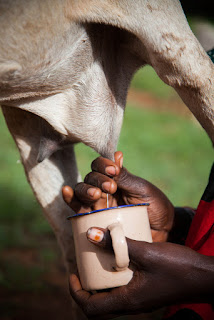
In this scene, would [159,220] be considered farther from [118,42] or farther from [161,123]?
[161,123]

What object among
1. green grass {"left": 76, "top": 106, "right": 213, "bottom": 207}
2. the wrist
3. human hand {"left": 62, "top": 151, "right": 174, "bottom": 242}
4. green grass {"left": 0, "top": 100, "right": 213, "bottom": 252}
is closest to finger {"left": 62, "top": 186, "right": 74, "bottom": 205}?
human hand {"left": 62, "top": 151, "right": 174, "bottom": 242}

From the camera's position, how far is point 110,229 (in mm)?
911

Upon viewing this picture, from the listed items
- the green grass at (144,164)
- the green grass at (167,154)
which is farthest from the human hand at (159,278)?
the green grass at (167,154)

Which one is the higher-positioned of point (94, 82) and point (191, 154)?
point (94, 82)

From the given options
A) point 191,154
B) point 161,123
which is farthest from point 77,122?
point 161,123

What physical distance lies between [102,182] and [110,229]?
0.58 ft

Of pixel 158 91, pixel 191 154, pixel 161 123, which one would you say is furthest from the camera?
pixel 158 91

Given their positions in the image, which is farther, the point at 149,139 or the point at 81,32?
the point at 149,139

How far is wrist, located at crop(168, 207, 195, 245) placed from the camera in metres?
1.38

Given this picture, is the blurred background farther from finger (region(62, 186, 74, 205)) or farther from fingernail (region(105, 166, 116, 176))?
fingernail (region(105, 166, 116, 176))

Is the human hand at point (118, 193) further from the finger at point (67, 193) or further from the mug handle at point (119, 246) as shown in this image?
the mug handle at point (119, 246)

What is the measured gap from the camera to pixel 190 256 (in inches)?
37.0

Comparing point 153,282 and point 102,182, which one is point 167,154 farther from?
point 153,282

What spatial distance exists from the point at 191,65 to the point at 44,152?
17.4 inches
